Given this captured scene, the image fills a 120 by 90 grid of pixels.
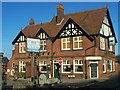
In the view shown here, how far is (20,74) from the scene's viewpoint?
3566 cm

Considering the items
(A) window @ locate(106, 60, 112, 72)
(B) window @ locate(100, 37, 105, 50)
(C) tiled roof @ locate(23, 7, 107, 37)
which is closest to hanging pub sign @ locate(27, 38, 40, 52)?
(C) tiled roof @ locate(23, 7, 107, 37)

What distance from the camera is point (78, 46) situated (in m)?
31.0

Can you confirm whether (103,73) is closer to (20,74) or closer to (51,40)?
(51,40)

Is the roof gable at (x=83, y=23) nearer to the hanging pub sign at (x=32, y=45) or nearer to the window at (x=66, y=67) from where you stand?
the window at (x=66, y=67)

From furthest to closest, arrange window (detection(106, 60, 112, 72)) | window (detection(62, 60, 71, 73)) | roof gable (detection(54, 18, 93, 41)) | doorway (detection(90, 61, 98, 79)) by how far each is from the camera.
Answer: window (detection(106, 60, 112, 72)), window (detection(62, 60, 71, 73)), roof gable (detection(54, 18, 93, 41)), doorway (detection(90, 61, 98, 79))

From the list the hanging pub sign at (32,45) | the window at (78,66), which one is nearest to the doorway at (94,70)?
the window at (78,66)

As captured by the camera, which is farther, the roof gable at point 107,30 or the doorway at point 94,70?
the roof gable at point 107,30

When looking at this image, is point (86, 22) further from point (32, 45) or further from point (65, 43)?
point (32, 45)

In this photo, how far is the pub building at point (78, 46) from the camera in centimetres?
2967

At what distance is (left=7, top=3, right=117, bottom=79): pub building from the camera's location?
2967cm

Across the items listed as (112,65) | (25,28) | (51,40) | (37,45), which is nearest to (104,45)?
(112,65)

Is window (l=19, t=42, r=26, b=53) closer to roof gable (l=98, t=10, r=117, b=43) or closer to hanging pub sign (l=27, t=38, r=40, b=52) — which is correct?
roof gable (l=98, t=10, r=117, b=43)

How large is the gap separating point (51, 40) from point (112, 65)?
409 inches

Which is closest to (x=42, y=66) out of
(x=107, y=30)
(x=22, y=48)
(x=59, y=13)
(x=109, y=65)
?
(x=22, y=48)
